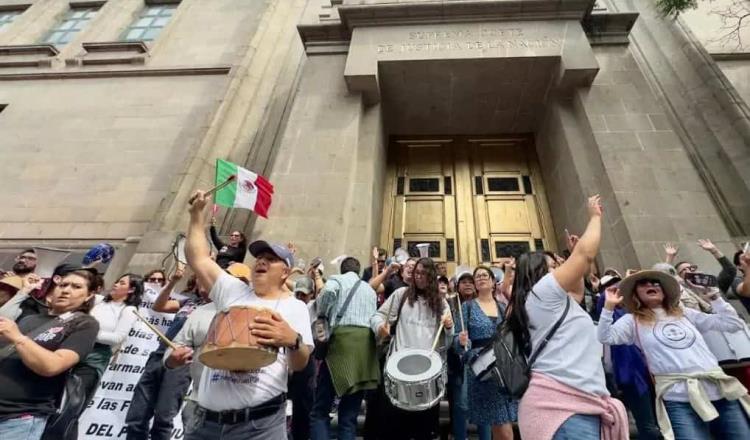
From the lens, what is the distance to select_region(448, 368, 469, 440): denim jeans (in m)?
3.84

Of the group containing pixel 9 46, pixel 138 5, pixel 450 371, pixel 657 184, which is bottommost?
pixel 450 371

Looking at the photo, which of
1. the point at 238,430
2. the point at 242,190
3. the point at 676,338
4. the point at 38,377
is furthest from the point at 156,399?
the point at 676,338

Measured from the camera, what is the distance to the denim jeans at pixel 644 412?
11.3 feet

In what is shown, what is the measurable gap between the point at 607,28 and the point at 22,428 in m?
12.9

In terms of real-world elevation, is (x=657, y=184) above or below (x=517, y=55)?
below

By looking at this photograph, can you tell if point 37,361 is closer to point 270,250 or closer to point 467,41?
point 270,250

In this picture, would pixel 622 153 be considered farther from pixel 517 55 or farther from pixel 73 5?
pixel 73 5

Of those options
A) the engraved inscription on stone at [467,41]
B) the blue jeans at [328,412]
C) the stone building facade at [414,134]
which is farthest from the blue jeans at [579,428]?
the engraved inscription on stone at [467,41]

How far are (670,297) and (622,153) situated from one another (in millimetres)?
5692

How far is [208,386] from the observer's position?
232 centimetres

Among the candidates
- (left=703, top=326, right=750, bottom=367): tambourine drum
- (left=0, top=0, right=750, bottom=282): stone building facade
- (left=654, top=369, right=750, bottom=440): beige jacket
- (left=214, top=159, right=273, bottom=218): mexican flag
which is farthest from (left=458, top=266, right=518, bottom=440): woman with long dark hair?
(left=214, top=159, right=273, bottom=218): mexican flag

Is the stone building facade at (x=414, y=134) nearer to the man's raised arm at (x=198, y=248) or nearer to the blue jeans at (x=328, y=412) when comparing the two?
the blue jeans at (x=328, y=412)

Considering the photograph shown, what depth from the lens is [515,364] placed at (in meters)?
2.29

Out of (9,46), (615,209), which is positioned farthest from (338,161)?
(9,46)
